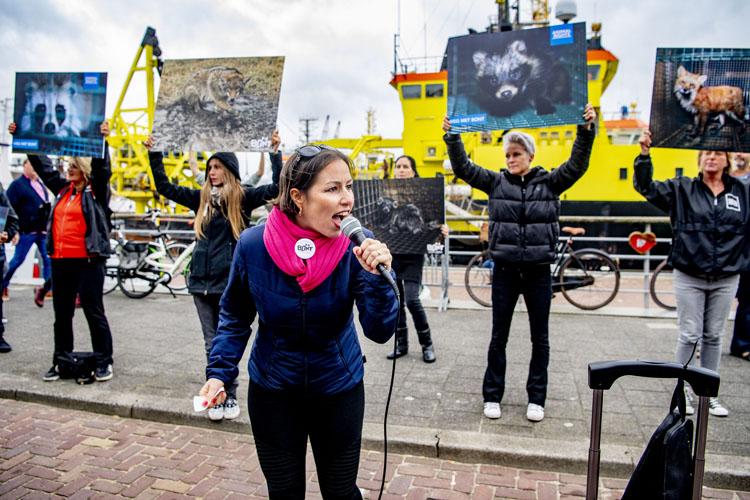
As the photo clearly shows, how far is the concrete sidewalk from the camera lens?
11.6ft

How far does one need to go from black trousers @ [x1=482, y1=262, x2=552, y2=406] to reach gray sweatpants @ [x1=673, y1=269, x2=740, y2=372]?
105cm

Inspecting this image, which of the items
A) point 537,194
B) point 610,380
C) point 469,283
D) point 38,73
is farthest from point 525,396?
point 38,73

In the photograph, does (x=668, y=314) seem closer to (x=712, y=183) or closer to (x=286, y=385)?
(x=712, y=183)

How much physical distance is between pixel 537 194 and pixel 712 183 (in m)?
1.38

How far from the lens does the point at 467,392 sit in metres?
4.57

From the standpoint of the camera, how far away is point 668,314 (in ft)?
24.4

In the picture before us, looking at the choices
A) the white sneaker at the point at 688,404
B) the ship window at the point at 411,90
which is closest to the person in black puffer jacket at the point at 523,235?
the white sneaker at the point at 688,404

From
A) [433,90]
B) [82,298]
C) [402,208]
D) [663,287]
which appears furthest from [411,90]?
[82,298]

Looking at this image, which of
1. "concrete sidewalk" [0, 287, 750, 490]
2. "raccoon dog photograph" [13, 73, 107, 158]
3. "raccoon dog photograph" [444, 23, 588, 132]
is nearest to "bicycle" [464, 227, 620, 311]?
"concrete sidewalk" [0, 287, 750, 490]

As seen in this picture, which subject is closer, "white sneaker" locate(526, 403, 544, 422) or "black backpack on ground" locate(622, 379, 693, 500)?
"black backpack on ground" locate(622, 379, 693, 500)

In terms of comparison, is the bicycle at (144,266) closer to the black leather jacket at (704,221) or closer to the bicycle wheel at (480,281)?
the bicycle wheel at (480,281)

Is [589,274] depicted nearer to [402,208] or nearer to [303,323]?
[402,208]

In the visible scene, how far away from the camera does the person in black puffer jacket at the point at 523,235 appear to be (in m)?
3.83

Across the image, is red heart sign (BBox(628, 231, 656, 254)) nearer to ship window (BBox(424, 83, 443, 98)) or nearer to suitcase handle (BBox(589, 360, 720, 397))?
suitcase handle (BBox(589, 360, 720, 397))
